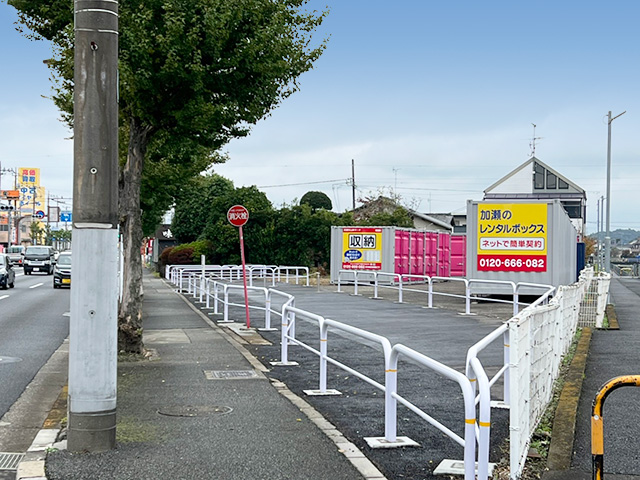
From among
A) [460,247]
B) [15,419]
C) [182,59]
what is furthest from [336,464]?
[460,247]

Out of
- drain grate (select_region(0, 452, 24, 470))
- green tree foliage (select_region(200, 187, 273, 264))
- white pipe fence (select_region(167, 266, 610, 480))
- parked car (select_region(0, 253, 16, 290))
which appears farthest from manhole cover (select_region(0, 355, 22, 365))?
green tree foliage (select_region(200, 187, 273, 264))

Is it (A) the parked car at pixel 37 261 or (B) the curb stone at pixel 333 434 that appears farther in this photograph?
(A) the parked car at pixel 37 261

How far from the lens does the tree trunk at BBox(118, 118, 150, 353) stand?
12.6 metres

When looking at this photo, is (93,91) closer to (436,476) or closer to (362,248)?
(436,476)

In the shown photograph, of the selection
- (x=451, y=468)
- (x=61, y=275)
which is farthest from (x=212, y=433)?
(x=61, y=275)

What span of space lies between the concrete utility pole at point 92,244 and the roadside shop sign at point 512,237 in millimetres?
19571

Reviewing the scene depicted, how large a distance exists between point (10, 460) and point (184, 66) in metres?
6.88

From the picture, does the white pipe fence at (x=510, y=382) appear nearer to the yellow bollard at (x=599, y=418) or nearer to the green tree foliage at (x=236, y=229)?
the yellow bollard at (x=599, y=418)

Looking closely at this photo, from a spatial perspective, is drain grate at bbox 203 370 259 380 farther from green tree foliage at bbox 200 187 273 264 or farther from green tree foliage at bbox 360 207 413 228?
green tree foliage at bbox 360 207 413 228

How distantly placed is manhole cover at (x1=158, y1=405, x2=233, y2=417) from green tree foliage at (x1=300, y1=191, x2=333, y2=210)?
73.0 m

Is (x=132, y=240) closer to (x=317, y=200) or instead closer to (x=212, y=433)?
(x=212, y=433)

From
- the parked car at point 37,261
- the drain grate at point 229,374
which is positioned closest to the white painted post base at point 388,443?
the drain grate at point 229,374

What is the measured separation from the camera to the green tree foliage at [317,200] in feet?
269

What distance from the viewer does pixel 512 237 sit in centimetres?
2475
